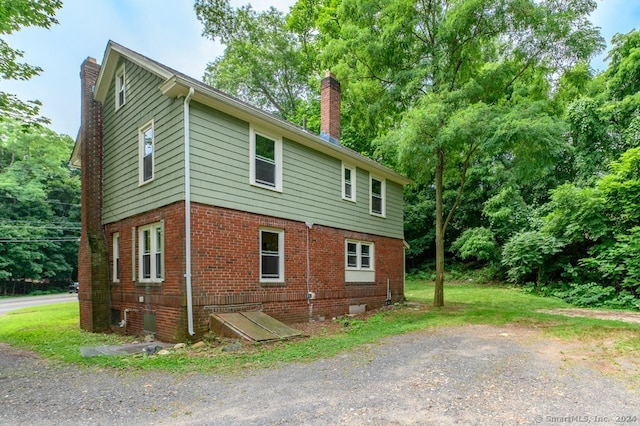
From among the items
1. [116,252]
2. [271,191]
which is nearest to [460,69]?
[271,191]

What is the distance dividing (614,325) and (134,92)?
43.2 ft

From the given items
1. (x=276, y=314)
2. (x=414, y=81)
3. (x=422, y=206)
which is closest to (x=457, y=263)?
(x=422, y=206)

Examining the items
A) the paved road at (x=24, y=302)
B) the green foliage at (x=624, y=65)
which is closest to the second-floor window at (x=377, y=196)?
the green foliage at (x=624, y=65)

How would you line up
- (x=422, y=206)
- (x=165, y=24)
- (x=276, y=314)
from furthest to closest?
(x=422, y=206)
(x=165, y=24)
(x=276, y=314)

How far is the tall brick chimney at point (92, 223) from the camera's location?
33.4ft

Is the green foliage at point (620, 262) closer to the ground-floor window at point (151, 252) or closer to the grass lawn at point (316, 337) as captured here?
the grass lawn at point (316, 337)

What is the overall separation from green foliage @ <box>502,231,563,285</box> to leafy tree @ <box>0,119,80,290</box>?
33288mm

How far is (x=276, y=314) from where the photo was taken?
31.3 ft

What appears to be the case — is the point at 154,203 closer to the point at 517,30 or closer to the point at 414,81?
the point at 414,81

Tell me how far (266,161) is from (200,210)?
95.2 inches

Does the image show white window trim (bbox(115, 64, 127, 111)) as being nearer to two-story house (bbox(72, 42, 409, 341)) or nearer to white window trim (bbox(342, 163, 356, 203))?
two-story house (bbox(72, 42, 409, 341))

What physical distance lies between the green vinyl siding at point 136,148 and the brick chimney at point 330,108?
601 centimetres

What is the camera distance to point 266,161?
9.76 metres

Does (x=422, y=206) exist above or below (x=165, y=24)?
below
